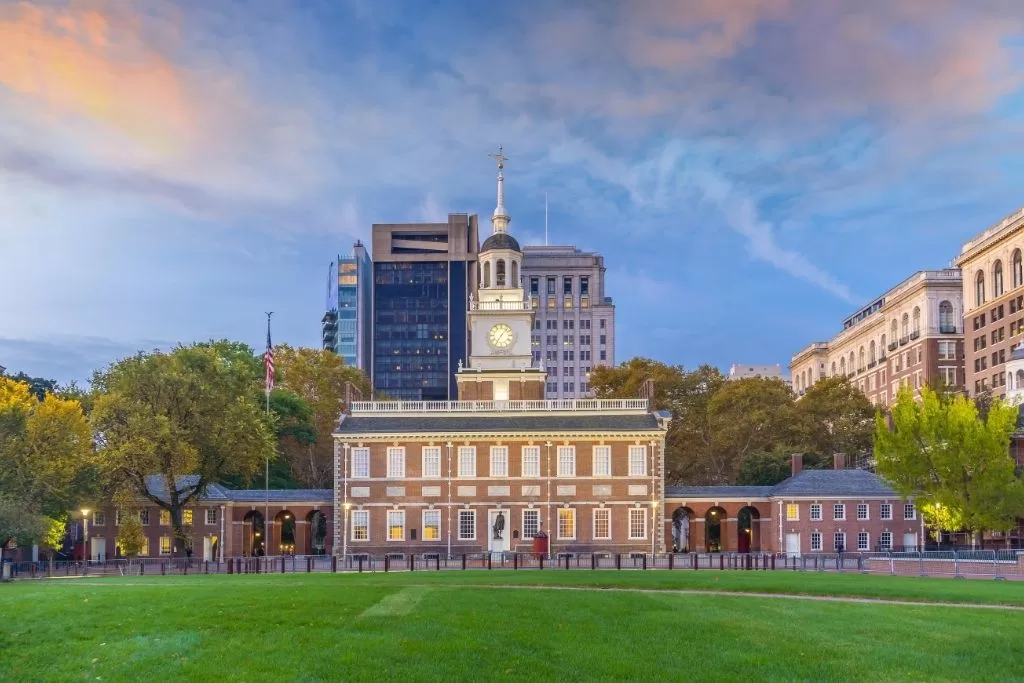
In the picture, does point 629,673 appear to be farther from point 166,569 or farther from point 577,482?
point 577,482

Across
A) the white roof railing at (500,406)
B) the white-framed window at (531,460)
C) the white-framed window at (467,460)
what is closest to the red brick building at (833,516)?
the white roof railing at (500,406)

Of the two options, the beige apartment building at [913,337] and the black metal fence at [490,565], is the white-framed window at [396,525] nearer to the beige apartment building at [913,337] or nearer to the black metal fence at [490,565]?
the black metal fence at [490,565]

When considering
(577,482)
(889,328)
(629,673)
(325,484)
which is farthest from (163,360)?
(889,328)

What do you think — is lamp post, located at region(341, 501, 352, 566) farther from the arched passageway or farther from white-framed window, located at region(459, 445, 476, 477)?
the arched passageway

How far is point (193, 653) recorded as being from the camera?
2044 centimetres

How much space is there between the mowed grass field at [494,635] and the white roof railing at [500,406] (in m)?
42.8

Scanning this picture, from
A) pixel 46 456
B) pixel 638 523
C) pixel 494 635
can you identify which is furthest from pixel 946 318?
pixel 494 635

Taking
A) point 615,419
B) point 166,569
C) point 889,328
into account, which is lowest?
point 166,569

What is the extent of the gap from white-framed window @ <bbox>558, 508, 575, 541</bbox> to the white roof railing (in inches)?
274

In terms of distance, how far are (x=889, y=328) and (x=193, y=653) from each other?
138434mm

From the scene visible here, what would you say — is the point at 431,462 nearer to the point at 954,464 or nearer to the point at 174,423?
the point at 174,423

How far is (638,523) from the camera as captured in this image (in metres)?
71.7

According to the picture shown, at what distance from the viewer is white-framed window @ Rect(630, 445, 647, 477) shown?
236ft

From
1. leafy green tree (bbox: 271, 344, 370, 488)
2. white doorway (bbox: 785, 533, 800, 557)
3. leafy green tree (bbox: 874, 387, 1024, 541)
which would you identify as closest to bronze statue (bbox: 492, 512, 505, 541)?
white doorway (bbox: 785, 533, 800, 557)
